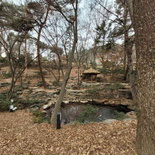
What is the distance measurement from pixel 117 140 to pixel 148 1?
217 cm

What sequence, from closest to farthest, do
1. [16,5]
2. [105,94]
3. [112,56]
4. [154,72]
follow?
[154,72], [16,5], [105,94], [112,56]

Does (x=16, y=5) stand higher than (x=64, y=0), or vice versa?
(x=16, y=5)

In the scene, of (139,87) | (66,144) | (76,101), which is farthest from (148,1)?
(76,101)

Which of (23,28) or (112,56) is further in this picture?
(112,56)

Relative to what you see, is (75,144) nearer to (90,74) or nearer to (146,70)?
(146,70)

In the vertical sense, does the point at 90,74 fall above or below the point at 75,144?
above

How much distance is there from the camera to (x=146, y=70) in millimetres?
1104

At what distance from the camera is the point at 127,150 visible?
1.39 meters

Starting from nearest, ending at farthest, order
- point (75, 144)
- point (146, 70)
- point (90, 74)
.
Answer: point (146, 70)
point (75, 144)
point (90, 74)

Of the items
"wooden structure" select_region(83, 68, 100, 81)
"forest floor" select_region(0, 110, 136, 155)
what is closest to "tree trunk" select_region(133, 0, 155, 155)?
"forest floor" select_region(0, 110, 136, 155)

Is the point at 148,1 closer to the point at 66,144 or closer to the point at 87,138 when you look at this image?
the point at 87,138

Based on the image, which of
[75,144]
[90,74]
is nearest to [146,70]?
[75,144]

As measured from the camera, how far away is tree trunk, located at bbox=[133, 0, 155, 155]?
106 centimetres

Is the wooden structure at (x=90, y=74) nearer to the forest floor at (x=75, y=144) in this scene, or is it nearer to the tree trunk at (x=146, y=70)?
the forest floor at (x=75, y=144)
